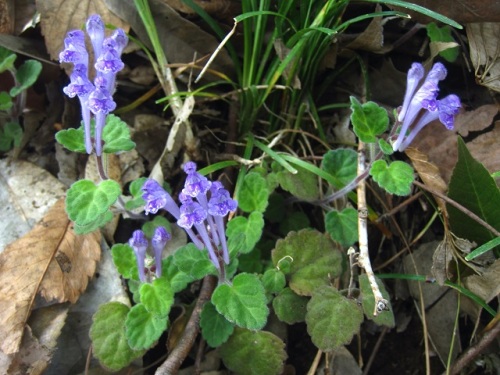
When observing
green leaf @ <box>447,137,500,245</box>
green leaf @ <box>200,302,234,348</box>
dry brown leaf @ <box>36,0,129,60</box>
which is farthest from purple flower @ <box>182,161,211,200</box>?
dry brown leaf @ <box>36,0,129,60</box>

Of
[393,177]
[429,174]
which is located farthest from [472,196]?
[393,177]

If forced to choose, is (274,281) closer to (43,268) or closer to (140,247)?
(140,247)

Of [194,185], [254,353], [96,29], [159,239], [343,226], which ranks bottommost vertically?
[254,353]

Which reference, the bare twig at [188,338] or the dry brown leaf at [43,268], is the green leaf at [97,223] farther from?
the bare twig at [188,338]

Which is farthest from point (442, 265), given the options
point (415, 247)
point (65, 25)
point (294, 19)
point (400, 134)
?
point (65, 25)


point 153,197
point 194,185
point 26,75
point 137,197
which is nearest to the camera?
point 194,185

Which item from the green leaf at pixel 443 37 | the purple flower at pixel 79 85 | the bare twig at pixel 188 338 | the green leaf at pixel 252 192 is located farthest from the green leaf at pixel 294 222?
the purple flower at pixel 79 85
